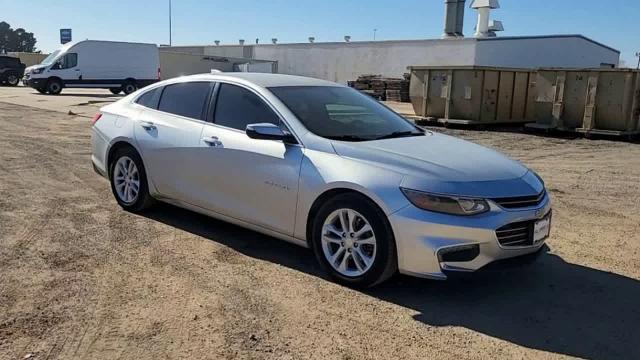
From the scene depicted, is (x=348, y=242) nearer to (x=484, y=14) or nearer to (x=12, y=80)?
(x=484, y=14)

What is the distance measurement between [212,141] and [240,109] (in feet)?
1.25

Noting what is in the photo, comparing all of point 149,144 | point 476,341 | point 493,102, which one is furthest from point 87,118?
point 476,341

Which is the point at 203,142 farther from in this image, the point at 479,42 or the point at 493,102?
the point at 479,42

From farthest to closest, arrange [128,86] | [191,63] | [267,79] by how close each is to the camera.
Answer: [191,63], [128,86], [267,79]

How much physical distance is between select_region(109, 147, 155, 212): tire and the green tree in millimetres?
125485

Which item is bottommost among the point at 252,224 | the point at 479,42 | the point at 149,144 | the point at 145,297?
the point at 145,297

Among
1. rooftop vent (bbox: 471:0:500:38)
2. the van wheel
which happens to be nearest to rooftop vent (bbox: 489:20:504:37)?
rooftop vent (bbox: 471:0:500:38)

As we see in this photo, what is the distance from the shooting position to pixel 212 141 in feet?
17.2

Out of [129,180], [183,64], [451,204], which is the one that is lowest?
[129,180]

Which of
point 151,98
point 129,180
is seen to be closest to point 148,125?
point 151,98

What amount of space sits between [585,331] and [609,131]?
12.4 metres

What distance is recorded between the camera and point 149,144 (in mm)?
5855

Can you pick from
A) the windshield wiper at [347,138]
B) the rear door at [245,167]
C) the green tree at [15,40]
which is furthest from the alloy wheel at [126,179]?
the green tree at [15,40]

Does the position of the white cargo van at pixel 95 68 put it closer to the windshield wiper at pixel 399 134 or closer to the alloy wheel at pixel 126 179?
the alloy wheel at pixel 126 179
